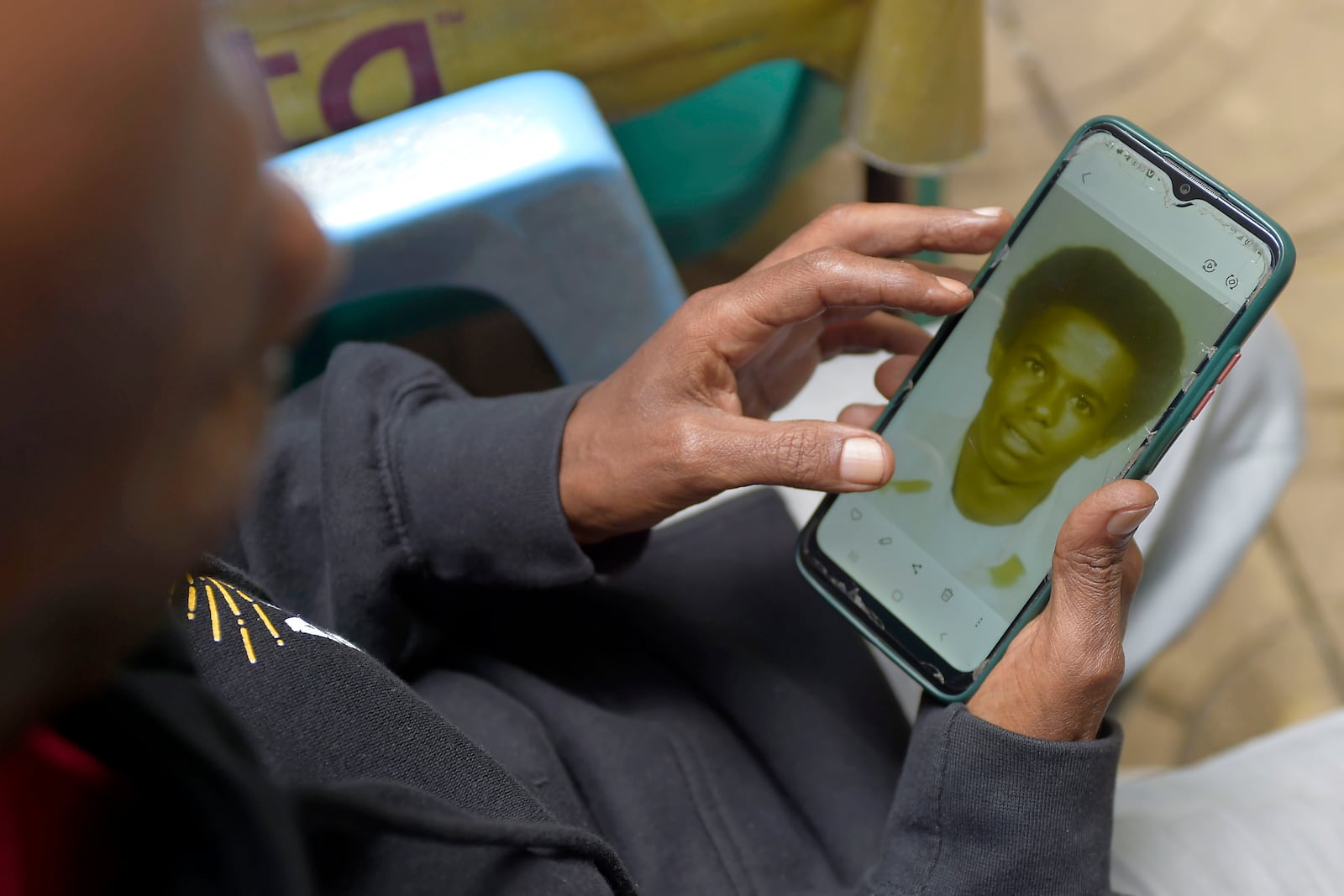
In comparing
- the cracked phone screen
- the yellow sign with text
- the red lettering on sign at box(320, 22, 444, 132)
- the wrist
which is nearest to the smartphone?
the cracked phone screen

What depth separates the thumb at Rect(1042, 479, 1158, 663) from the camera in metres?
0.39

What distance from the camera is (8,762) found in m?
0.24

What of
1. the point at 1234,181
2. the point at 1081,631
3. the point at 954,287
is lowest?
the point at 1234,181

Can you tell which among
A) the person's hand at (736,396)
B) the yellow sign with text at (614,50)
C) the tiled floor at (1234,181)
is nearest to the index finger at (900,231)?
the person's hand at (736,396)

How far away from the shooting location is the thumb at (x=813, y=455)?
432 mm

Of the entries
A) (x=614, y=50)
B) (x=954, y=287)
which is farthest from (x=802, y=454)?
(x=614, y=50)

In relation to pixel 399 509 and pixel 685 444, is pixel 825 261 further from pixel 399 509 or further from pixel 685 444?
pixel 399 509

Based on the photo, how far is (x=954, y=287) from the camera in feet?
1.53

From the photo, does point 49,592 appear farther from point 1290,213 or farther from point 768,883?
point 1290,213

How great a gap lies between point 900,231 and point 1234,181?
2.65 ft

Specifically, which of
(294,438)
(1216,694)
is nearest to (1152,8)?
(1216,694)

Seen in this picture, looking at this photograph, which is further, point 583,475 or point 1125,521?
point 583,475

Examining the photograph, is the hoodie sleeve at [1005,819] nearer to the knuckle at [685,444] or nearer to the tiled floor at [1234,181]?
the knuckle at [685,444]

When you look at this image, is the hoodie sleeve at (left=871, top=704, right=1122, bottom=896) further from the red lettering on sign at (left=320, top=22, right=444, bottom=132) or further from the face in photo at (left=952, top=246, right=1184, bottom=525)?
the red lettering on sign at (left=320, top=22, right=444, bottom=132)
